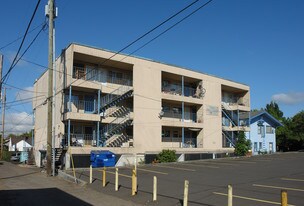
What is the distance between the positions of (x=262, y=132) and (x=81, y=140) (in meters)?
33.1

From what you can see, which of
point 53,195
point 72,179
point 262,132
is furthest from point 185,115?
point 53,195

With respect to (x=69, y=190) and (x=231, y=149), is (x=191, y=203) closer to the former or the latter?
(x=69, y=190)

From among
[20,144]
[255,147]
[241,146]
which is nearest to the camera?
[241,146]

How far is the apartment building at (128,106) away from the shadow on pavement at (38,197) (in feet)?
40.3

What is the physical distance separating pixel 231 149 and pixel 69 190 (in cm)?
3020

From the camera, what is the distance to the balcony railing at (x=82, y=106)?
31469 millimetres

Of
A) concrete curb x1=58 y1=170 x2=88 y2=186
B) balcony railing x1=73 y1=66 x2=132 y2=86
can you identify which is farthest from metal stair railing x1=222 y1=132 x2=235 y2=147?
concrete curb x1=58 y1=170 x2=88 y2=186

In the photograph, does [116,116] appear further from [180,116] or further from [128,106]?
[180,116]

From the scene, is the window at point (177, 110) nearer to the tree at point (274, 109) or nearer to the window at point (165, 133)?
the window at point (165, 133)

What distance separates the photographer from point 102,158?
2808 cm

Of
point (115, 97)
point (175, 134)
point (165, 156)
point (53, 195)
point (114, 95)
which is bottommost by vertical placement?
point (53, 195)

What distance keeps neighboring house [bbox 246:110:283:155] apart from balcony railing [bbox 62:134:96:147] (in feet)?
89.2

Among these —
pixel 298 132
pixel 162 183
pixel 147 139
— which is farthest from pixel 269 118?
pixel 162 183

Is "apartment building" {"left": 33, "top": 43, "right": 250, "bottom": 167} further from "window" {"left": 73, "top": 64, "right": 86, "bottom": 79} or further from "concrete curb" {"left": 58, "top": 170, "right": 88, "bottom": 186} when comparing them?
"concrete curb" {"left": 58, "top": 170, "right": 88, "bottom": 186}
